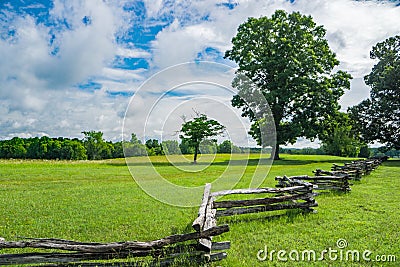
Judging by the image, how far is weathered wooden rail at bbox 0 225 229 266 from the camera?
4.36 m

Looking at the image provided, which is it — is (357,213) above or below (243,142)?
below

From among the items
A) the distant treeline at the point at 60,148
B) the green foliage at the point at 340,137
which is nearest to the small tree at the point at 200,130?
the green foliage at the point at 340,137

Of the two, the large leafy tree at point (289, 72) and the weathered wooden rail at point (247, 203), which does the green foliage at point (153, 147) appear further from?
the large leafy tree at point (289, 72)

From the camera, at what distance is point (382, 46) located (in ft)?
126

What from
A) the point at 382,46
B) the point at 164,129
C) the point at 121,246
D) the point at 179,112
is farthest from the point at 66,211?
the point at 382,46

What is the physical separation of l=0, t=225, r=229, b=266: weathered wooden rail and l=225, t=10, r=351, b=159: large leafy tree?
26.4 m

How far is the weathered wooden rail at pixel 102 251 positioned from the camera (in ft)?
14.3

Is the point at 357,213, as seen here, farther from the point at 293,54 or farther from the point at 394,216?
the point at 293,54

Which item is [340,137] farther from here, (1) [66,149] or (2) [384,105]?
(1) [66,149]

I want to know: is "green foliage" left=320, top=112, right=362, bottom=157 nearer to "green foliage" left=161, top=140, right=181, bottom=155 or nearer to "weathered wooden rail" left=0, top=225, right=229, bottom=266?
"green foliage" left=161, top=140, right=181, bottom=155

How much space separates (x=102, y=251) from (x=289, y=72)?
2928 centimetres

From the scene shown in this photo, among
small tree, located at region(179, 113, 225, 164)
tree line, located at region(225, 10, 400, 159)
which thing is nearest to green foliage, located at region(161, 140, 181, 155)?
small tree, located at region(179, 113, 225, 164)

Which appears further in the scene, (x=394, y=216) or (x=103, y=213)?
(x=103, y=213)

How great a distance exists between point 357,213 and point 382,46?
3695 cm
